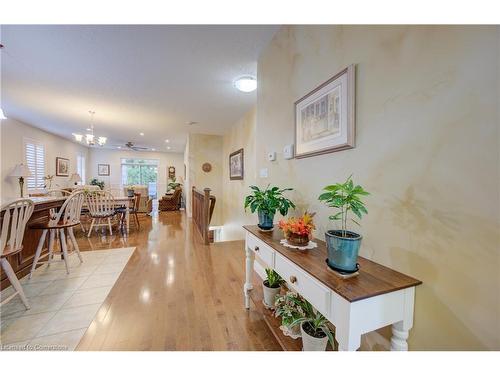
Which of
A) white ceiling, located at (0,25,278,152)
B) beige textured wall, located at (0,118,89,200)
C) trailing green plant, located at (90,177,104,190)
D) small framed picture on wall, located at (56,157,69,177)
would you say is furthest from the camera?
trailing green plant, located at (90,177,104,190)

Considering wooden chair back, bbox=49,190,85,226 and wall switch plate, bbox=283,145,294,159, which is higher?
wall switch plate, bbox=283,145,294,159

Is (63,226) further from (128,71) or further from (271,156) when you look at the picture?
(271,156)

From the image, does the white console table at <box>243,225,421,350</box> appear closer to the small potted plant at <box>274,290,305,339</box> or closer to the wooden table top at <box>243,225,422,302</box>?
the wooden table top at <box>243,225,422,302</box>

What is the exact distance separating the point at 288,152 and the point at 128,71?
2334mm

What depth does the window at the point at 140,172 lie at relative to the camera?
9234 millimetres

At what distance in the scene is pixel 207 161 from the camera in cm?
599

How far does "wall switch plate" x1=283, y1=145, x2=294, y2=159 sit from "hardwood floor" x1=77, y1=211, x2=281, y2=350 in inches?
54.5

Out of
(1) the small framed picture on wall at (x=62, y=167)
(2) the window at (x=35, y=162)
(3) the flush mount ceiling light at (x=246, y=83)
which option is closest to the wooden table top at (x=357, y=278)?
(3) the flush mount ceiling light at (x=246, y=83)

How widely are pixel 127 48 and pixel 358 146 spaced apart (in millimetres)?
2422

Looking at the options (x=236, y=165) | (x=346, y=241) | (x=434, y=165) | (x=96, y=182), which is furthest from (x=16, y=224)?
(x=96, y=182)

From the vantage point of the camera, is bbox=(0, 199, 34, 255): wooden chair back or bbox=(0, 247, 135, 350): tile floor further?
bbox=(0, 199, 34, 255): wooden chair back

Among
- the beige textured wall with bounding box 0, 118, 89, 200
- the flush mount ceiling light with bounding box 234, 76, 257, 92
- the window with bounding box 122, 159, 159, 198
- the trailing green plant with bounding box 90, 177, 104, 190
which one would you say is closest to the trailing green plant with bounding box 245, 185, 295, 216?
the flush mount ceiling light with bounding box 234, 76, 257, 92

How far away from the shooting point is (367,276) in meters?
0.82

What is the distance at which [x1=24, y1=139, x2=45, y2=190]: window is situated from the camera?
4957 mm
